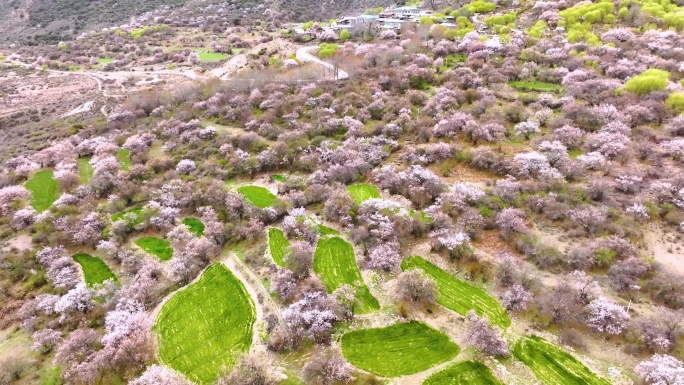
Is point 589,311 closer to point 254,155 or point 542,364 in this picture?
point 542,364

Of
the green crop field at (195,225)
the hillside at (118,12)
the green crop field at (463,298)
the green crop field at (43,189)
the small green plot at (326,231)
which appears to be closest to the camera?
the green crop field at (463,298)

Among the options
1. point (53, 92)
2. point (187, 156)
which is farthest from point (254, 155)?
point (53, 92)

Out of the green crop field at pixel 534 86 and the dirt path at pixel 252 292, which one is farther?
the green crop field at pixel 534 86

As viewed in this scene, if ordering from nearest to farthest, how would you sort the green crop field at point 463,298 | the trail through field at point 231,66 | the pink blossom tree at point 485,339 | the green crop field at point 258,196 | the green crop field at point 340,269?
1. the pink blossom tree at point 485,339
2. the green crop field at point 463,298
3. the green crop field at point 340,269
4. the green crop field at point 258,196
5. the trail through field at point 231,66

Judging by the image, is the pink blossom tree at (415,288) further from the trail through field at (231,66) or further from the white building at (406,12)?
the white building at (406,12)

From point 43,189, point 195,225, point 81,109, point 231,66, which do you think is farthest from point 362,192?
point 81,109

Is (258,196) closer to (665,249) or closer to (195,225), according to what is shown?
(195,225)

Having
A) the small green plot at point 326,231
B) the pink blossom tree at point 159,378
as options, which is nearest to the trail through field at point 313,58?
the small green plot at point 326,231
